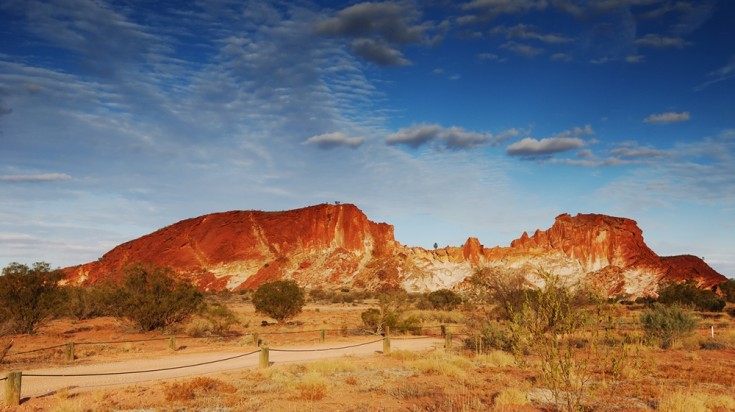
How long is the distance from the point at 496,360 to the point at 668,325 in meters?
8.52

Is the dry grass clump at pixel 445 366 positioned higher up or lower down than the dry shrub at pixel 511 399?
lower down

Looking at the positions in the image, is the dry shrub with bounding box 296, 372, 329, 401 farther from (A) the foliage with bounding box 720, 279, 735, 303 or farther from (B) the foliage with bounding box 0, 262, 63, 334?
(A) the foliage with bounding box 720, 279, 735, 303

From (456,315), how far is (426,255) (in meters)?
46.6

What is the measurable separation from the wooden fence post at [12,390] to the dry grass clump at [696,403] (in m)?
11.6

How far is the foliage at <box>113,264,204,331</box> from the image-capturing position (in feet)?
79.9

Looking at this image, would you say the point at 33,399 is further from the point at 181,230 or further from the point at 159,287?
the point at 181,230

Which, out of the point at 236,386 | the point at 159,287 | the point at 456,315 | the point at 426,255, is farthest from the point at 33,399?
the point at 426,255

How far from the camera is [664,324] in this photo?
1973 cm

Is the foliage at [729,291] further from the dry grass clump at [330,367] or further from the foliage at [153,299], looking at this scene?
the dry grass clump at [330,367]

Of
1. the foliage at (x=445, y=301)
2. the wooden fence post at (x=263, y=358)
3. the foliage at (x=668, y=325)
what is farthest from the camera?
the foliage at (x=445, y=301)

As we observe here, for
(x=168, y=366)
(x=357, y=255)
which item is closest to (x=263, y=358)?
(x=168, y=366)

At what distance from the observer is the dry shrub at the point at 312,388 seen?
10.6 metres

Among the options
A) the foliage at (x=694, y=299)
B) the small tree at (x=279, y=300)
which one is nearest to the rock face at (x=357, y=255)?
the foliage at (x=694, y=299)

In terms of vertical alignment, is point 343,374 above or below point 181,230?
below
